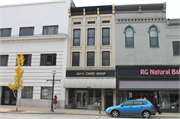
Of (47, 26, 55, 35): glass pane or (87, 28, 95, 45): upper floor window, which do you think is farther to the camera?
(47, 26, 55, 35): glass pane

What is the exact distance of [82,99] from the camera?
22.6m

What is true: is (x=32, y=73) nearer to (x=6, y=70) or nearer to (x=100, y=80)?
(x=6, y=70)

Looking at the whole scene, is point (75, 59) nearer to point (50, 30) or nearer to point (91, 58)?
point (91, 58)

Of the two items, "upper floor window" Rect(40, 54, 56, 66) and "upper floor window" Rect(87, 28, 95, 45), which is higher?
"upper floor window" Rect(87, 28, 95, 45)

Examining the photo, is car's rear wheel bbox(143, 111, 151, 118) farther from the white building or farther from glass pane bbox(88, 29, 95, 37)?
glass pane bbox(88, 29, 95, 37)

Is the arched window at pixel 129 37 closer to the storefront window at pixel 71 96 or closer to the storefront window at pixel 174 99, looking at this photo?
the storefront window at pixel 174 99

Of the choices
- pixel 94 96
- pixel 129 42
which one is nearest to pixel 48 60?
pixel 94 96

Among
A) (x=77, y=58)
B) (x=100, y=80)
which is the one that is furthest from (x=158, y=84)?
(x=77, y=58)

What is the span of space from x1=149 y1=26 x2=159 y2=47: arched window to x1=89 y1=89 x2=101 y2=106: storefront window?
8751 millimetres

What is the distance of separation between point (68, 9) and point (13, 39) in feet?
27.8

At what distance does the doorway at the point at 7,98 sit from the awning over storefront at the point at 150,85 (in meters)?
14.6

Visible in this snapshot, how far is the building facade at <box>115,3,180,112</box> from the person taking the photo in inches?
792

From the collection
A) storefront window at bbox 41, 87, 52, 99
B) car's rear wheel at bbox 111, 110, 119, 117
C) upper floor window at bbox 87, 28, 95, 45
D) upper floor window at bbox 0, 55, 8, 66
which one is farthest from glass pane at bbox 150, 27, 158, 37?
upper floor window at bbox 0, 55, 8, 66

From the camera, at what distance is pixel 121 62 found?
2145 cm
